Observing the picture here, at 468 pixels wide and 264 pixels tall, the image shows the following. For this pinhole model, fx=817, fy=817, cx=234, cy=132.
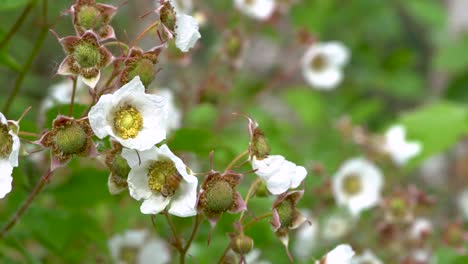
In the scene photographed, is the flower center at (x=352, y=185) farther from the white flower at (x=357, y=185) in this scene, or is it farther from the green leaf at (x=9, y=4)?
the green leaf at (x=9, y=4)

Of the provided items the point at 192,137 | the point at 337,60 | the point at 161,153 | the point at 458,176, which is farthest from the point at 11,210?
the point at 458,176

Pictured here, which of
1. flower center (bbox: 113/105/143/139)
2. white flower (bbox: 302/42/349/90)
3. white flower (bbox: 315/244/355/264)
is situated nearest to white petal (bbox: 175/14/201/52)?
flower center (bbox: 113/105/143/139)

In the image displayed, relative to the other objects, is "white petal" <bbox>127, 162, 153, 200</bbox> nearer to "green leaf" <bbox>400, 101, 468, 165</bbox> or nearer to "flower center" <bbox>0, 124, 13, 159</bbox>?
"flower center" <bbox>0, 124, 13, 159</bbox>

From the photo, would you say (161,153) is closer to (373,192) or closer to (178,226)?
(178,226)

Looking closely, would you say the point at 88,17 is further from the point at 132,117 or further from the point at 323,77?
the point at 323,77

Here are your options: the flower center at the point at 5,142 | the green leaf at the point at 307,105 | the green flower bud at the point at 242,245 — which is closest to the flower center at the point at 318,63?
the green leaf at the point at 307,105

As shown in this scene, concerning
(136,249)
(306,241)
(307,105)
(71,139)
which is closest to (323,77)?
(307,105)
